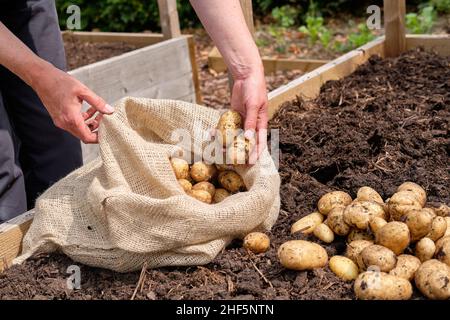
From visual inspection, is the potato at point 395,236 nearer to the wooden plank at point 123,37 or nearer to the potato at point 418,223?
the potato at point 418,223

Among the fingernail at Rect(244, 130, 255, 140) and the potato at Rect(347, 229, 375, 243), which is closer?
the potato at Rect(347, 229, 375, 243)

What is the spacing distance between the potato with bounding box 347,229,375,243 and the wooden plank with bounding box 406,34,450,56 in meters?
2.66

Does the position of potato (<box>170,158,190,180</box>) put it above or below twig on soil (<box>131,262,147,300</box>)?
above

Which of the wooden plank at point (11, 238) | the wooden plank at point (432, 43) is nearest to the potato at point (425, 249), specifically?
the wooden plank at point (11, 238)

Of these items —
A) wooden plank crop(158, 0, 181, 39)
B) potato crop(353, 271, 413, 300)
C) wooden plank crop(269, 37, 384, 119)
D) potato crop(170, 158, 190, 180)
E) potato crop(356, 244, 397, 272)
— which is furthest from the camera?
wooden plank crop(158, 0, 181, 39)

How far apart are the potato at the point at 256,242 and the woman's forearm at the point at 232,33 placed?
27.5 inches

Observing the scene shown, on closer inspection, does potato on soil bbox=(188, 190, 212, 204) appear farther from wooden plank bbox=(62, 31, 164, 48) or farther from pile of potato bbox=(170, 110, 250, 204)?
wooden plank bbox=(62, 31, 164, 48)

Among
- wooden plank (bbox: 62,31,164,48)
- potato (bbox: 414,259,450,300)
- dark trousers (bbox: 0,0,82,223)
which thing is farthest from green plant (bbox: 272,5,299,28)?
potato (bbox: 414,259,450,300)

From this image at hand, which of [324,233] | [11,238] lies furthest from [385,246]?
[11,238]

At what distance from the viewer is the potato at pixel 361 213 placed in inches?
89.7

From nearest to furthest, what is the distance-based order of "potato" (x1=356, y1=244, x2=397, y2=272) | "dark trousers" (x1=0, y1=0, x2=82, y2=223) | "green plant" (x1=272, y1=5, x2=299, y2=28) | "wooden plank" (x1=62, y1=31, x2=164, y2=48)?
"potato" (x1=356, y1=244, x2=397, y2=272)
"dark trousers" (x1=0, y1=0, x2=82, y2=223)
"wooden plank" (x1=62, y1=31, x2=164, y2=48)
"green plant" (x1=272, y1=5, x2=299, y2=28)

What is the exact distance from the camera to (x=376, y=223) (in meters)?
2.24

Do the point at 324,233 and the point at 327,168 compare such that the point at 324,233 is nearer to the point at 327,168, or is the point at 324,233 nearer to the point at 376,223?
the point at 376,223

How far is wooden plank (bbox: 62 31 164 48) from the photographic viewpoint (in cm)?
572
